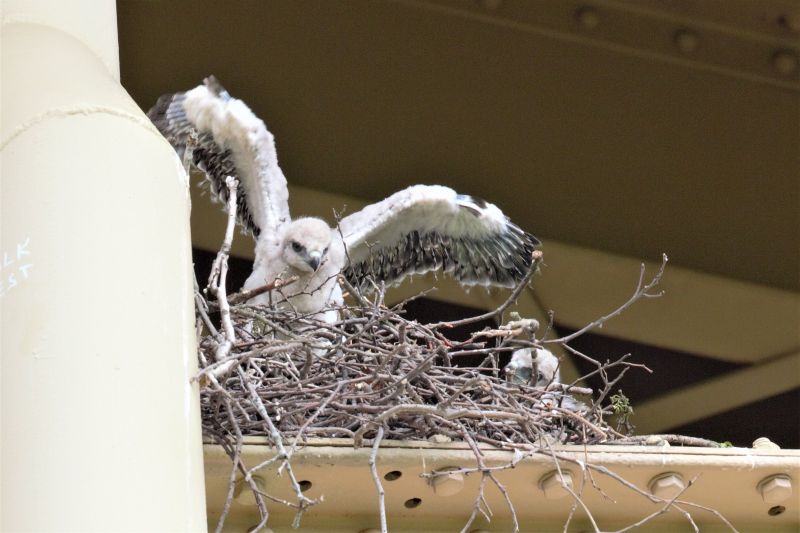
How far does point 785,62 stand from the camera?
21.7ft

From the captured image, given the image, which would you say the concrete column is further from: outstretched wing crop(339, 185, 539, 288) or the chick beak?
outstretched wing crop(339, 185, 539, 288)

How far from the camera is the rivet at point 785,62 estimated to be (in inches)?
260

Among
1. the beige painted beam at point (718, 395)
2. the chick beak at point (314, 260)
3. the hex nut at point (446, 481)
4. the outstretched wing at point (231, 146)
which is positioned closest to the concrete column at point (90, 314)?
the hex nut at point (446, 481)

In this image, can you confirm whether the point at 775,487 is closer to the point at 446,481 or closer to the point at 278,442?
the point at 446,481

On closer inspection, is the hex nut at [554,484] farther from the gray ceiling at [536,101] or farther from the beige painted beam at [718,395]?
the beige painted beam at [718,395]

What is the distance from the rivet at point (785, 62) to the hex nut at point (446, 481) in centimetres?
410

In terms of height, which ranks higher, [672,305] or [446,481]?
[672,305]

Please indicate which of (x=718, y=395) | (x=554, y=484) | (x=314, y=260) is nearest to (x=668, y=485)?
(x=554, y=484)

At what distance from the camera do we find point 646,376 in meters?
7.91

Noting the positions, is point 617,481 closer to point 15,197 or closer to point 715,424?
point 15,197

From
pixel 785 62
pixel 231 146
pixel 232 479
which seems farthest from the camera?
pixel 785 62

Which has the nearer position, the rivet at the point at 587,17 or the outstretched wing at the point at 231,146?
the outstretched wing at the point at 231,146

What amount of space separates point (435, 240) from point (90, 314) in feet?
11.4

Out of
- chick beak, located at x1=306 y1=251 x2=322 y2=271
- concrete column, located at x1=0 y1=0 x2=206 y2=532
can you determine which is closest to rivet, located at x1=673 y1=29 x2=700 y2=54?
chick beak, located at x1=306 y1=251 x2=322 y2=271
